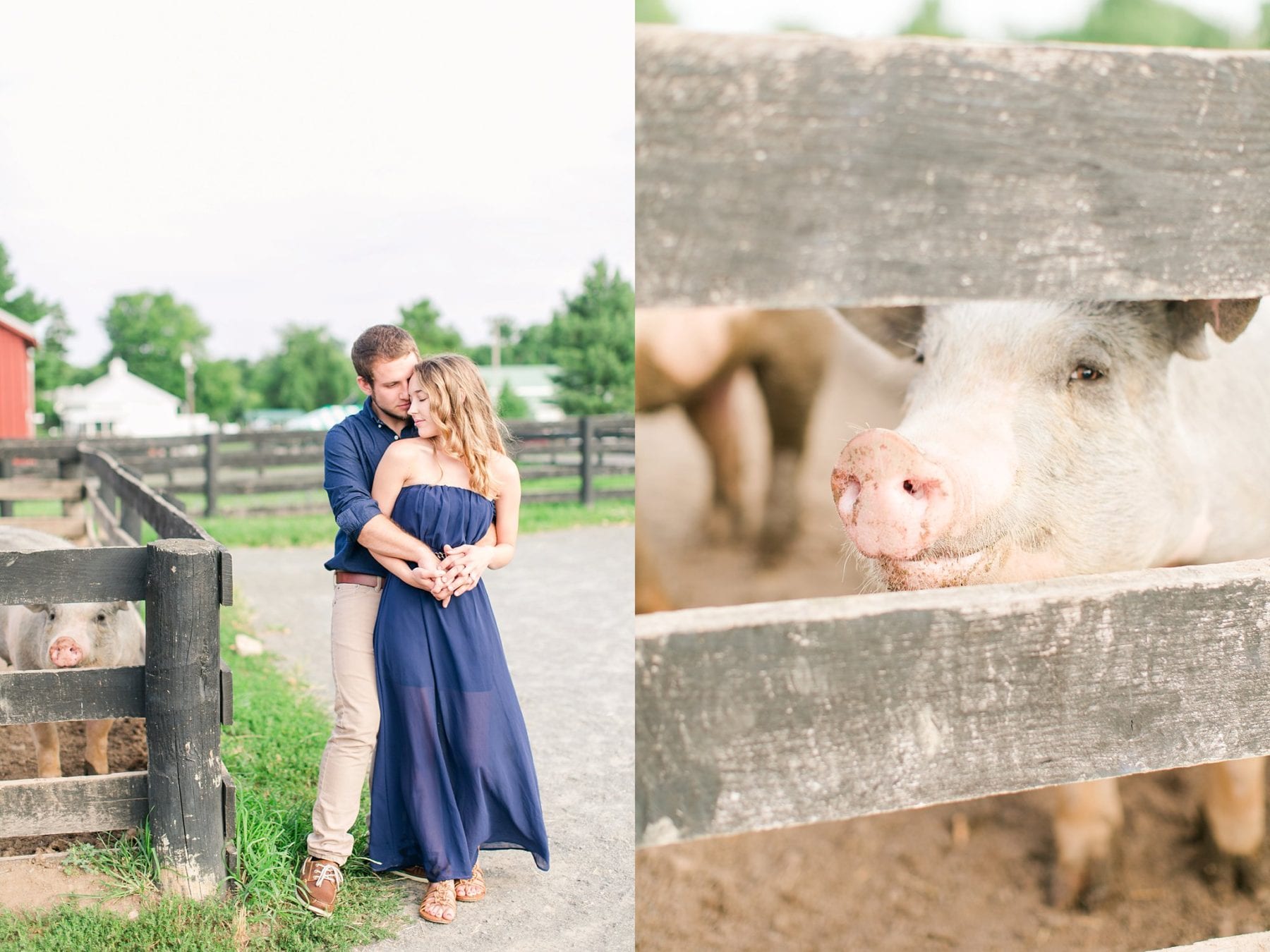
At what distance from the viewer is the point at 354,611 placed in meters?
2.58

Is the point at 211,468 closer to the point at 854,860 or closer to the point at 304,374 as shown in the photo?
the point at 854,860

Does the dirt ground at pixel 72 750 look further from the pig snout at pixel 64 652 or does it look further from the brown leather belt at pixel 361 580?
the brown leather belt at pixel 361 580

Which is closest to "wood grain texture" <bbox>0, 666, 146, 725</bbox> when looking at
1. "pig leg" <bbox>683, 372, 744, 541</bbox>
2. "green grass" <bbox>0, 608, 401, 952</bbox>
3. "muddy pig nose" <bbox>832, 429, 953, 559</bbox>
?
"green grass" <bbox>0, 608, 401, 952</bbox>

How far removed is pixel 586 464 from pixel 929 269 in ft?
38.2

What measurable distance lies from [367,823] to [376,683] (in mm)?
609

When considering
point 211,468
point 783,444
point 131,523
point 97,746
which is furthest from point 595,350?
point 97,746

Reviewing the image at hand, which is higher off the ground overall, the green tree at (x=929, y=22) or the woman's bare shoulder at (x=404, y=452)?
the green tree at (x=929, y=22)

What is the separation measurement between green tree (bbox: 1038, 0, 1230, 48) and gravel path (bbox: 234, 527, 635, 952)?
600 centimetres

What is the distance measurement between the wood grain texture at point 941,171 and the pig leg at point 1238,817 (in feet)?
9.22

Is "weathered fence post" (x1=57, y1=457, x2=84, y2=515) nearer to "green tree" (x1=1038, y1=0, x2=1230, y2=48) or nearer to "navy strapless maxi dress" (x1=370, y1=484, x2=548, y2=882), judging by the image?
"navy strapless maxi dress" (x1=370, y1=484, x2=548, y2=882)

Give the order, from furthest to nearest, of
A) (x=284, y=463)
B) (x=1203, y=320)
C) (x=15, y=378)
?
1. (x=15, y=378)
2. (x=284, y=463)
3. (x=1203, y=320)

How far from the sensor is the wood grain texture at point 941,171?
1021mm

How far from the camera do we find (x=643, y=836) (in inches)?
44.2

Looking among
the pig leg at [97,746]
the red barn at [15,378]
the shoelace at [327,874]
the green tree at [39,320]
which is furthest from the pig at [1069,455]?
the green tree at [39,320]
